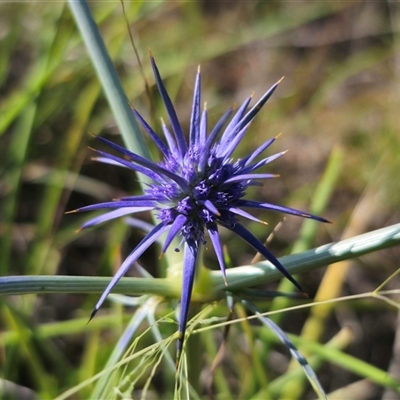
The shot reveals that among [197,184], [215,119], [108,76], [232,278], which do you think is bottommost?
[232,278]

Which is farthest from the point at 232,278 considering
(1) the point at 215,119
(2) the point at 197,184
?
(1) the point at 215,119

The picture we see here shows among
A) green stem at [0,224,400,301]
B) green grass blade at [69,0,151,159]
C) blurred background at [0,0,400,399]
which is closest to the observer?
green stem at [0,224,400,301]

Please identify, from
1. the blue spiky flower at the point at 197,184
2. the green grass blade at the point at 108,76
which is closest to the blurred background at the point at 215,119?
the green grass blade at the point at 108,76

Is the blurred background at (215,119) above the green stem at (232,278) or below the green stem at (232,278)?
above

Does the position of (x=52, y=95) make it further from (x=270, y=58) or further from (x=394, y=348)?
(x=394, y=348)

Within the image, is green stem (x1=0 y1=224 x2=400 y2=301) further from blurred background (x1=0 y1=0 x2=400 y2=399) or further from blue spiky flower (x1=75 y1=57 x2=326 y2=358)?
blurred background (x1=0 y1=0 x2=400 y2=399)

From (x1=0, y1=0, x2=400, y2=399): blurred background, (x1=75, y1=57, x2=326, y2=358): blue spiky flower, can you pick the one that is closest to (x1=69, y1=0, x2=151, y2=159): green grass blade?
(x1=75, y1=57, x2=326, y2=358): blue spiky flower

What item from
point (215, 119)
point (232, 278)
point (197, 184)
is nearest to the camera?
point (197, 184)

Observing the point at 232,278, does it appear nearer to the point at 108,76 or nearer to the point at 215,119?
the point at 108,76

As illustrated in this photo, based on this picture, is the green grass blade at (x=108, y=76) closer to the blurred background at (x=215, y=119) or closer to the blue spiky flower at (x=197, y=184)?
the blue spiky flower at (x=197, y=184)
